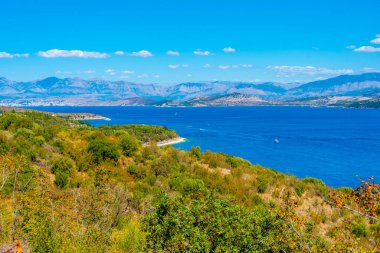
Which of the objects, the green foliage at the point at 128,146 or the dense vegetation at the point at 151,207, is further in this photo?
the green foliage at the point at 128,146

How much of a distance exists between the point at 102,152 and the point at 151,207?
2424cm

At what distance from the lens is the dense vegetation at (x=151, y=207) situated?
1226 cm

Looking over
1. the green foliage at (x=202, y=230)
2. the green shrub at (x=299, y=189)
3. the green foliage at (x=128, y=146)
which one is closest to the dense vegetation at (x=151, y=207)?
the green foliage at (x=202, y=230)

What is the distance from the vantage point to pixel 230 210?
563 inches

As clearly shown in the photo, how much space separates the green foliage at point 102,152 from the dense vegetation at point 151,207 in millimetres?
121

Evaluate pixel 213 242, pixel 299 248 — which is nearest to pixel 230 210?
pixel 213 242

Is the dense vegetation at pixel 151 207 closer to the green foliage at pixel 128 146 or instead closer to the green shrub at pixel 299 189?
the green foliage at pixel 128 146

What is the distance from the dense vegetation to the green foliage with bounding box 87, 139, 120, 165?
0.40 feet

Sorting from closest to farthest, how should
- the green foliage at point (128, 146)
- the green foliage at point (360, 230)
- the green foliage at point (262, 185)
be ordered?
the green foliage at point (360, 230)
the green foliage at point (262, 185)
the green foliage at point (128, 146)

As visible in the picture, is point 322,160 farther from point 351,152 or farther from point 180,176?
point 180,176

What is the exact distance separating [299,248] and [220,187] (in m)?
25.5

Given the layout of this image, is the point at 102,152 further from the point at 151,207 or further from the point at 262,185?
the point at 151,207

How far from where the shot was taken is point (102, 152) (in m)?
39.7

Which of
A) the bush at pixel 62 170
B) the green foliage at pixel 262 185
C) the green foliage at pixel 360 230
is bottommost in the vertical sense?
the green foliage at pixel 360 230
